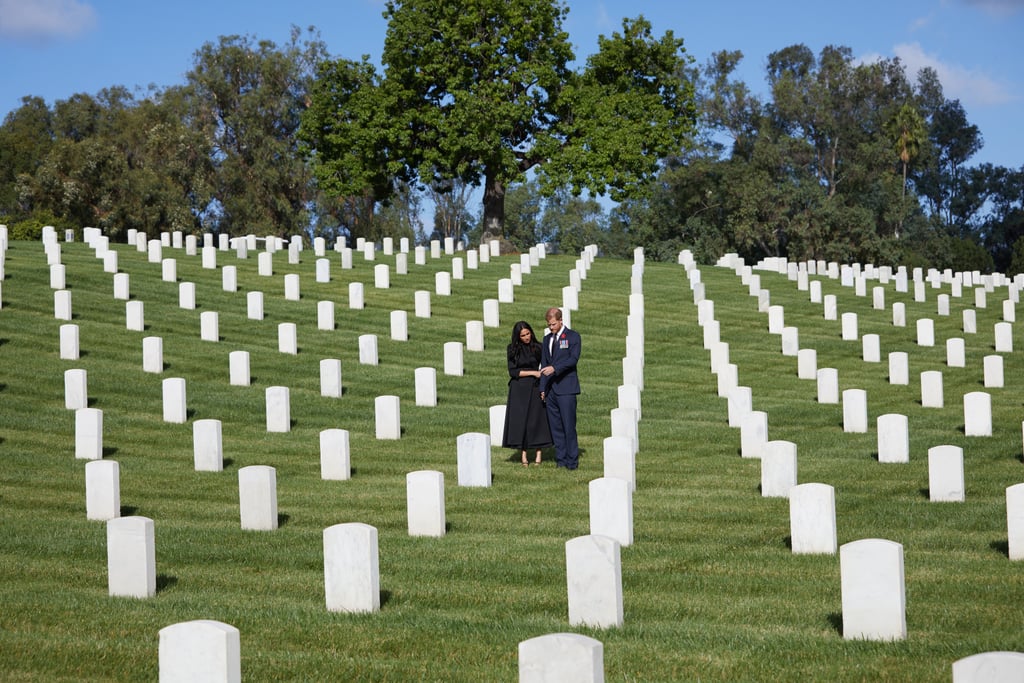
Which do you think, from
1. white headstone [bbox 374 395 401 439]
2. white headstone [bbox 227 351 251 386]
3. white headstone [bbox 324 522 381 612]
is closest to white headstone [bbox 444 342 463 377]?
white headstone [bbox 227 351 251 386]

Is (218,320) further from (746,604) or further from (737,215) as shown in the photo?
(737,215)

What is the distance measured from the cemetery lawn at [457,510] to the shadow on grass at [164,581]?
0.9 inches

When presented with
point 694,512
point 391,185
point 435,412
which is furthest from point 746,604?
point 391,185

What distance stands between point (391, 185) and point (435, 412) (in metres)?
37.9

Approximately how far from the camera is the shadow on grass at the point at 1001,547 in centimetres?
1116

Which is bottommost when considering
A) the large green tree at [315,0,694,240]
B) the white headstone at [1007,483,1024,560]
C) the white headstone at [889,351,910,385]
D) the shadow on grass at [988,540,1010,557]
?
the shadow on grass at [988,540,1010,557]

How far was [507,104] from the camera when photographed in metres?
52.0

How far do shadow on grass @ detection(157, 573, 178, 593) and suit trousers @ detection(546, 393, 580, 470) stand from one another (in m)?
6.78

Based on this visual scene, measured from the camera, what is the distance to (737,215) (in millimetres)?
72625

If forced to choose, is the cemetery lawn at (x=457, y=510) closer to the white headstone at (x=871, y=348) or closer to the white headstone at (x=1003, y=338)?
the white headstone at (x=871, y=348)

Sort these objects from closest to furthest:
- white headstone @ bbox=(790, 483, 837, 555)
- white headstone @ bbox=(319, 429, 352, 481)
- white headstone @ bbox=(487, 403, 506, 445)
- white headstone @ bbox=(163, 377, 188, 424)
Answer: white headstone @ bbox=(790, 483, 837, 555) < white headstone @ bbox=(319, 429, 352, 481) < white headstone @ bbox=(487, 403, 506, 445) < white headstone @ bbox=(163, 377, 188, 424)

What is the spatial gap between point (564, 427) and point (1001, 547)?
617 cm

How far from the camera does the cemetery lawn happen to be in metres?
8.12

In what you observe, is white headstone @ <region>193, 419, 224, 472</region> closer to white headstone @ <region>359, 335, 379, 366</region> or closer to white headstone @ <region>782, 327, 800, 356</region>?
white headstone @ <region>359, 335, 379, 366</region>
